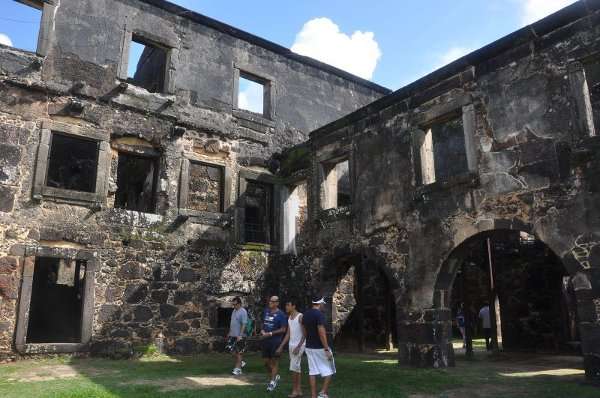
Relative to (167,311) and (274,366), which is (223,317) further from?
(274,366)

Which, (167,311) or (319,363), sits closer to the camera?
(319,363)

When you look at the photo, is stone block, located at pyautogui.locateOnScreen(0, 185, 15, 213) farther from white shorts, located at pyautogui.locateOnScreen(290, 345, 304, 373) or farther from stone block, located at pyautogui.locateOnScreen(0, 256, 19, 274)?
white shorts, located at pyautogui.locateOnScreen(290, 345, 304, 373)

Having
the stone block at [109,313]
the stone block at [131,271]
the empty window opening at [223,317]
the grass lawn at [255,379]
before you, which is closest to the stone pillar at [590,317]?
the grass lawn at [255,379]

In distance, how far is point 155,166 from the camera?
12.0m

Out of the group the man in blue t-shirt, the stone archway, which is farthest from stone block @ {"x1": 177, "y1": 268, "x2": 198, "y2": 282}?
the man in blue t-shirt

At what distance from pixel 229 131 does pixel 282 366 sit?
6459 mm

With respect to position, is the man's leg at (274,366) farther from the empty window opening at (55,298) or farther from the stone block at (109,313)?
the empty window opening at (55,298)

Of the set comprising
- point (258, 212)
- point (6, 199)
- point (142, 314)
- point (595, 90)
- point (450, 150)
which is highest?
point (595, 90)

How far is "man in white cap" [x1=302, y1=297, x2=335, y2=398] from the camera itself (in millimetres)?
5703

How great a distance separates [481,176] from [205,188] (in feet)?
22.5

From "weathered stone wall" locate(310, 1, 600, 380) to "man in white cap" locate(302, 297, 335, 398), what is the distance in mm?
3982

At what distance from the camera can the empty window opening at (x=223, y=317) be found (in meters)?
12.0

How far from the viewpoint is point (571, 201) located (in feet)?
24.5

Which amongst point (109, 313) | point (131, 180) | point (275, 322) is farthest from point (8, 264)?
point (131, 180)
